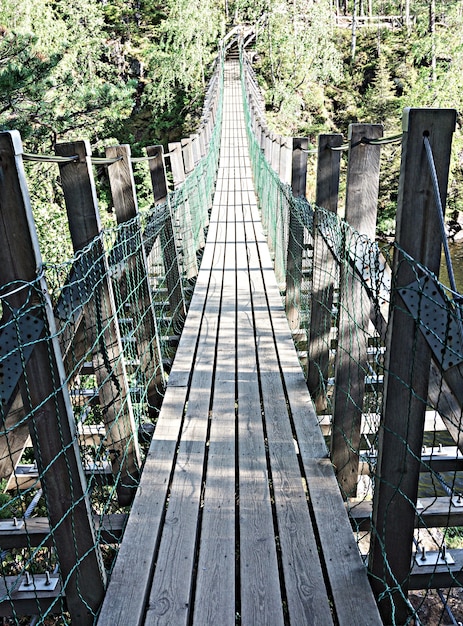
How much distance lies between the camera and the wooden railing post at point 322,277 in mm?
3152

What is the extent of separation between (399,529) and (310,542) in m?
0.39

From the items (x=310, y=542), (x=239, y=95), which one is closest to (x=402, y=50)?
(x=239, y=95)

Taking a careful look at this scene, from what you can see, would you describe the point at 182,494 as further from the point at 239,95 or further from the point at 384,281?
the point at 239,95

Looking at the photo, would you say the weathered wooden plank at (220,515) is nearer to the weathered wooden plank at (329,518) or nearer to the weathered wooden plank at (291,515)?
the weathered wooden plank at (291,515)

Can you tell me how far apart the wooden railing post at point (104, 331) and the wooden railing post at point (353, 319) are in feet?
3.06

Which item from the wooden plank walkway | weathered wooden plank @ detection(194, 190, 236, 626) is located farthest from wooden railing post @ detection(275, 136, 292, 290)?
weathered wooden plank @ detection(194, 190, 236, 626)

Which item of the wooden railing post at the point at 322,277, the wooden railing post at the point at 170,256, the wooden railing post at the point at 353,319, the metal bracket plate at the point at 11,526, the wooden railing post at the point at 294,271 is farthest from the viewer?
the wooden railing post at the point at 170,256

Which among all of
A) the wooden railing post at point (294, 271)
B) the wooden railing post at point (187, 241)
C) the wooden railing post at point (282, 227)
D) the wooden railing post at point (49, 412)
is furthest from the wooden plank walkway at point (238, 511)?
the wooden railing post at point (187, 241)

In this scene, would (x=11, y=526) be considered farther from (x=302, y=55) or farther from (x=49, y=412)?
(x=302, y=55)

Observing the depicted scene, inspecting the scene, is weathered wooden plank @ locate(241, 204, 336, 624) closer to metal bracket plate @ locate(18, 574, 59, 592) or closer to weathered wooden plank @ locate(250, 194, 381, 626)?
weathered wooden plank @ locate(250, 194, 381, 626)

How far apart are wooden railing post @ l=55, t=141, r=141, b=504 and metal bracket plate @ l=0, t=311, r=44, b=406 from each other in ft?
1.69

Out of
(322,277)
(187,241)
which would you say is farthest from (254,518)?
(187,241)

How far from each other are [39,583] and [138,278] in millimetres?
1614

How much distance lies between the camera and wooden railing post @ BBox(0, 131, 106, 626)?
146 cm
